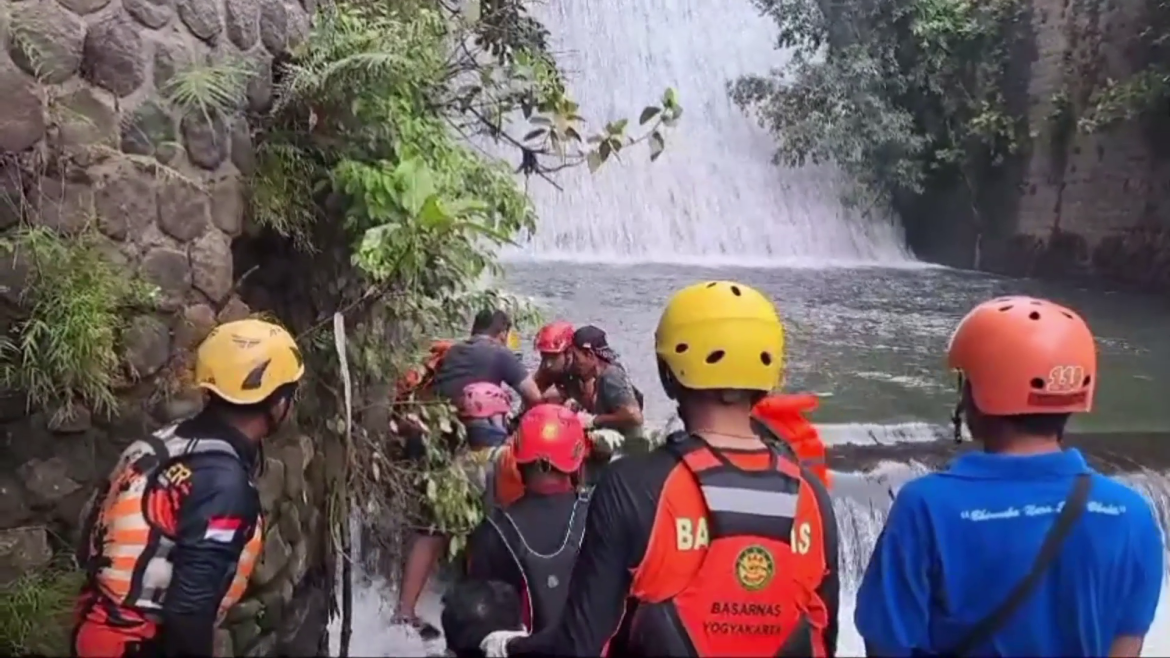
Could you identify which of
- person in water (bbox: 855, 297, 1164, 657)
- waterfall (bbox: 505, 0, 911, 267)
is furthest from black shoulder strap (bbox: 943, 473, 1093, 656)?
waterfall (bbox: 505, 0, 911, 267)

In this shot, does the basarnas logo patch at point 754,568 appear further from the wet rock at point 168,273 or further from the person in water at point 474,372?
the person in water at point 474,372

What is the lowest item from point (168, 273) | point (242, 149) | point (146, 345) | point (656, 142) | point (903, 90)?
point (146, 345)

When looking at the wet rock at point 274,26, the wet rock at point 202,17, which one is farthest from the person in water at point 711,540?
the wet rock at point 274,26

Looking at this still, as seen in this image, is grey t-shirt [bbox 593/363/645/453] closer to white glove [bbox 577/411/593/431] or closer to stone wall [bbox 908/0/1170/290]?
white glove [bbox 577/411/593/431]

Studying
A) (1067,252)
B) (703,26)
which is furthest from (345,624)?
(703,26)

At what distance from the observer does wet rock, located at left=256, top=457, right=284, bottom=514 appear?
448 cm

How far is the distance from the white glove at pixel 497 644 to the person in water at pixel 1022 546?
131cm

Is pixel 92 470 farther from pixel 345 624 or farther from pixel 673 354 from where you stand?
pixel 673 354

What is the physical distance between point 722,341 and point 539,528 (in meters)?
1.59

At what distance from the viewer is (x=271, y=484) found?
4.56m

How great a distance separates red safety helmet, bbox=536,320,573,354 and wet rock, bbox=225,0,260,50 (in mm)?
3205

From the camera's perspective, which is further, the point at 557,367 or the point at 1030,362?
the point at 557,367

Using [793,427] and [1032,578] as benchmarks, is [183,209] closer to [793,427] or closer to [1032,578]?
[793,427]

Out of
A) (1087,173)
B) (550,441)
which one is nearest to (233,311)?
(550,441)
